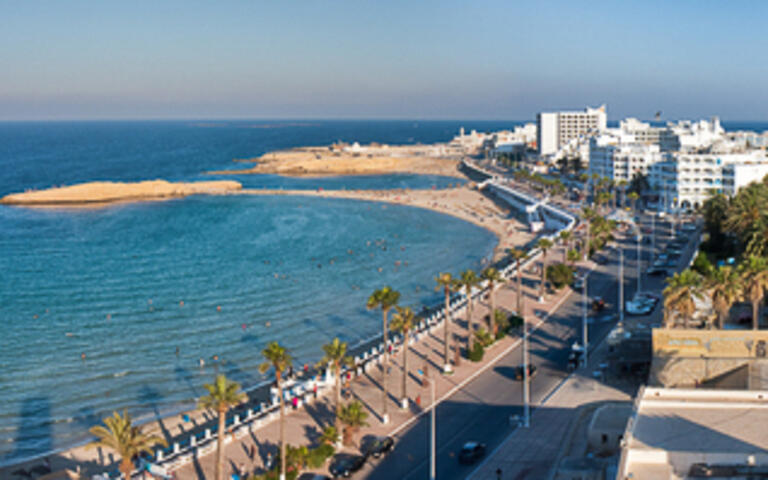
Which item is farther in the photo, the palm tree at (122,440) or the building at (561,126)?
the building at (561,126)

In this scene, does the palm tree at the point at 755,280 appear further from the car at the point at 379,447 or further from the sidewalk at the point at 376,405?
the car at the point at 379,447

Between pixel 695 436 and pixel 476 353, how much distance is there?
20459mm

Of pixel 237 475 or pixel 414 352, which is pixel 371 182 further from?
pixel 237 475

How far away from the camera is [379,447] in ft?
104

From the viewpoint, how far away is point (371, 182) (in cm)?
16375

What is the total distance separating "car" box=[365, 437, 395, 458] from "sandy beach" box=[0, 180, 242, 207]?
366ft

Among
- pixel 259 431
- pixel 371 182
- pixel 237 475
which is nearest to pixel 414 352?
pixel 259 431

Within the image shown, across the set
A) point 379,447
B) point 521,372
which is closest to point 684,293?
point 521,372

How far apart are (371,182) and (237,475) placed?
135245mm

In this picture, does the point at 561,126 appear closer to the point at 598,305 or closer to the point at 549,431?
the point at 598,305

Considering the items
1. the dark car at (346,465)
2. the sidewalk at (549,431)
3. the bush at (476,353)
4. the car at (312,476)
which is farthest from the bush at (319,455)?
the bush at (476,353)

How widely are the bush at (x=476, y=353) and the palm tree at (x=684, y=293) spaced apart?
429 inches

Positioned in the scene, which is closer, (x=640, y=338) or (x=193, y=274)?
(x=640, y=338)

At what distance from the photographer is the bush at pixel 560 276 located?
188 ft
